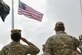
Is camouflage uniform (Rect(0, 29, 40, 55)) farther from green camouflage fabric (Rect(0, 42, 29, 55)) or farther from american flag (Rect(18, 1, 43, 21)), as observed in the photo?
american flag (Rect(18, 1, 43, 21))

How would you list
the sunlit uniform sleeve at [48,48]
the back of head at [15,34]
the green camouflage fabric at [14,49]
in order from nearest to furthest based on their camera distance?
the sunlit uniform sleeve at [48,48], the back of head at [15,34], the green camouflage fabric at [14,49]

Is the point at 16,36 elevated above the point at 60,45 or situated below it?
above

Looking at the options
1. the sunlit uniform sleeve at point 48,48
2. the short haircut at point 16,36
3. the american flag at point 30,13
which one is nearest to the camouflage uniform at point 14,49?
the short haircut at point 16,36

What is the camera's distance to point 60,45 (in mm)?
10227

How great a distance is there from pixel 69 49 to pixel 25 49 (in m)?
1.22

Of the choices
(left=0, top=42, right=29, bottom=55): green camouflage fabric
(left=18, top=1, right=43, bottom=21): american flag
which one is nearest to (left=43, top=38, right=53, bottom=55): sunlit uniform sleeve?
(left=0, top=42, right=29, bottom=55): green camouflage fabric

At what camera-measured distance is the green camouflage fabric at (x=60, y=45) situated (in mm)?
10159

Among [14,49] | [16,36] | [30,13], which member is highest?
[30,13]

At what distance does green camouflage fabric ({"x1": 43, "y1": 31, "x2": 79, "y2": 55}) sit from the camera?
10159mm

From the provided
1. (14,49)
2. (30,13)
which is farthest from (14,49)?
(30,13)

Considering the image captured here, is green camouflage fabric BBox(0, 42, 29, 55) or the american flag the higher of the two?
the american flag

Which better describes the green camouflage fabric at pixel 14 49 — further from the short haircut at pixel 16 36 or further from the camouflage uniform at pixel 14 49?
the short haircut at pixel 16 36

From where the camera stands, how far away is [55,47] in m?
10.2

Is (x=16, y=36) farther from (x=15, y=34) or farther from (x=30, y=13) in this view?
(x=30, y=13)
